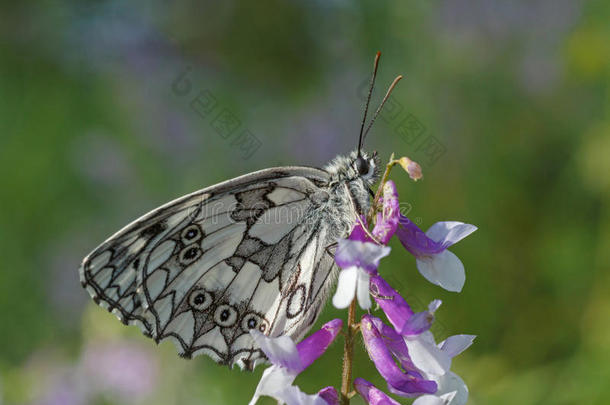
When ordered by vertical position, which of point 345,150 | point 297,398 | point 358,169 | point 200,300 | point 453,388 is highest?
point 345,150

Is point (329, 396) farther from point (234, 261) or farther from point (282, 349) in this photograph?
point (234, 261)

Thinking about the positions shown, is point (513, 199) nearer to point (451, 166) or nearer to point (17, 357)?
point (451, 166)

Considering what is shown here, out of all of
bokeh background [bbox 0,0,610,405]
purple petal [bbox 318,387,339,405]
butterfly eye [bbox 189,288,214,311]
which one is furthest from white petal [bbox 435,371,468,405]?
bokeh background [bbox 0,0,610,405]

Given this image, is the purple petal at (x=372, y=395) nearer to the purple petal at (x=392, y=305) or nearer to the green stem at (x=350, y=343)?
the green stem at (x=350, y=343)

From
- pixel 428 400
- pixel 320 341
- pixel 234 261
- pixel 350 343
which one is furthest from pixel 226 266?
pixel 428 400

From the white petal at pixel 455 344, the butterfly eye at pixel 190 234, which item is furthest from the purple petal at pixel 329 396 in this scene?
the butterfly eye at pixel 190 234

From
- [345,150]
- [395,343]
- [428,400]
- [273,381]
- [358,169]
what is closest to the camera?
[428,400]

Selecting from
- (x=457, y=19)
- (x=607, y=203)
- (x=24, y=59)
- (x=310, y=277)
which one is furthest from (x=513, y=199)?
(x=24, y=59)
